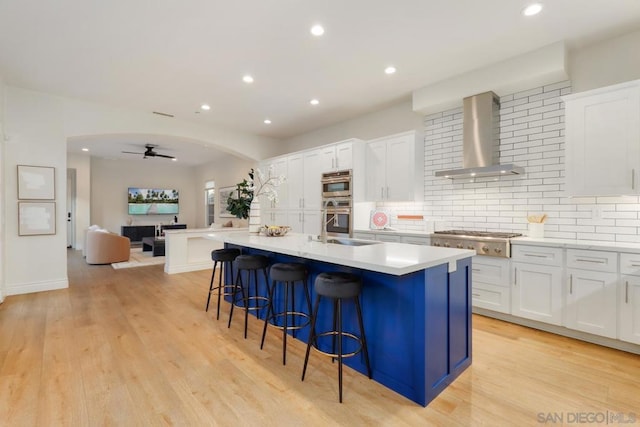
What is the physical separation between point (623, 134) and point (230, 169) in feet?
27.9

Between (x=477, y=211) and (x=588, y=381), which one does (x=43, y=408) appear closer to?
(x=588, y=381)

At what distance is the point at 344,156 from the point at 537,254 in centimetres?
295

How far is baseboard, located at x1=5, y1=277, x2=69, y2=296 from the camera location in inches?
171

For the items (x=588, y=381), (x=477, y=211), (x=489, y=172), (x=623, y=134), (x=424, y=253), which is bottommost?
(x=588, y=381)

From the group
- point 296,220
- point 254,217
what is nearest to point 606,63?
point 254,217

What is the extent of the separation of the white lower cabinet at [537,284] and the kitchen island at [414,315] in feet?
3.88

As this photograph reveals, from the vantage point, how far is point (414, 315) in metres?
1.91

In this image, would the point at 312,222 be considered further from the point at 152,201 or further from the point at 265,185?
the point at 152,201

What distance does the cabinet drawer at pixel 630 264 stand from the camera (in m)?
2.48

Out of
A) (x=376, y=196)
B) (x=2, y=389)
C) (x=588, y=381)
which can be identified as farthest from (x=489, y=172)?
(x=2, y=389)

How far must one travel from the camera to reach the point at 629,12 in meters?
2.63

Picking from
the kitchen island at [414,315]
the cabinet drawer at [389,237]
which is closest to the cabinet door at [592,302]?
the kitchen island at [414,315]

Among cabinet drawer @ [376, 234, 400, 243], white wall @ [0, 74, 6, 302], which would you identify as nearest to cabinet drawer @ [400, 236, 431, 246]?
cabinet drawer @ [376, 234, 400, 243]

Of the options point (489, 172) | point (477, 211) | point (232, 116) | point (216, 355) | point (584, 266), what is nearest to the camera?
point (216, 355)
